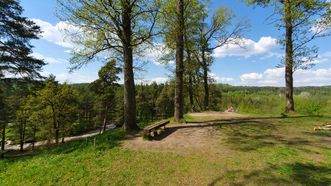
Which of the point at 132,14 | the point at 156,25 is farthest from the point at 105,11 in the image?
the point at 156,25

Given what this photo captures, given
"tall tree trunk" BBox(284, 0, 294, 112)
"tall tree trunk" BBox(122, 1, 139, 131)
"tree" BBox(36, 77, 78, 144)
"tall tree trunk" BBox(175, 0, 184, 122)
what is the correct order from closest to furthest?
"tall tree trunk" BBox(122, 1, 139, 131) → "tall tree trunk" BBox(175, 0, 184, 122) → "tall tree trunk" BBox(284, 0, 294, 112) → "tree" BBox(36, 77, 78, 144)

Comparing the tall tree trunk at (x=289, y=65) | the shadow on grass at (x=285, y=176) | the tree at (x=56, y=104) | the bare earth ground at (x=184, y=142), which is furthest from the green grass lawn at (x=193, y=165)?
the tree at (x=56, y=104)

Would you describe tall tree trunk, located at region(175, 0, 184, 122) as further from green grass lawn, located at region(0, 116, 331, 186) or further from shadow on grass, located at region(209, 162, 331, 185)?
shadow on grass, located at region(209, 162, 331, 185)

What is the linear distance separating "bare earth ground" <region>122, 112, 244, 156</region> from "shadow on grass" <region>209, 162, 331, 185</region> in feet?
4.75

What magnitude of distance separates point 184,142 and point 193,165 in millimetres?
1995

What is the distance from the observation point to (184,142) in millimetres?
7715

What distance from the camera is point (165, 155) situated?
653cm

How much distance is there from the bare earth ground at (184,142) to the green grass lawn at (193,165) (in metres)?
0.26

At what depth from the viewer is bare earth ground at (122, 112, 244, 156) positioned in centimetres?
692

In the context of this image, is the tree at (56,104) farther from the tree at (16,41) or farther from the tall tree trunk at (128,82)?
the tall tree trunk at (128,82)

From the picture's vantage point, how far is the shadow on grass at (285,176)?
15.3ft

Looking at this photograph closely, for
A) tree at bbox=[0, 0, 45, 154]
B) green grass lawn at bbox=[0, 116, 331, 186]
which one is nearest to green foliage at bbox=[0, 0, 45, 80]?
tree at bbox=[0, 0, 45, 154]

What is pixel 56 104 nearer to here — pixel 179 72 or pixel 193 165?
pixel 179 72

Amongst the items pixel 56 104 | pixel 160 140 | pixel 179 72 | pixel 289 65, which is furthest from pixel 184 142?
pixel 56 104
